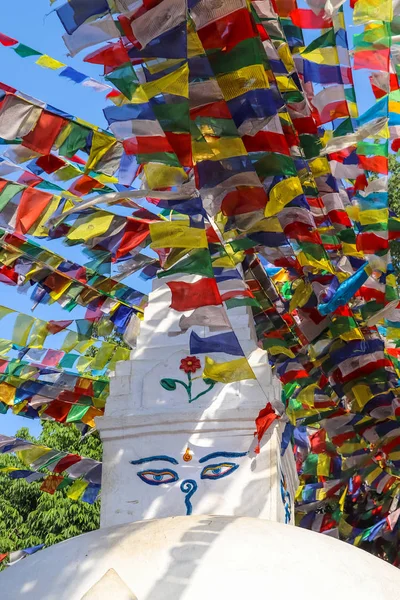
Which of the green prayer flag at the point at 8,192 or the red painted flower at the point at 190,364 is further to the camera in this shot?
the red painted flower at the point at 190,364

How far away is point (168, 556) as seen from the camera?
10.7ft

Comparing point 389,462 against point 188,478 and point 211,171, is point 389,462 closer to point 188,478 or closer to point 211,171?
point 188,478

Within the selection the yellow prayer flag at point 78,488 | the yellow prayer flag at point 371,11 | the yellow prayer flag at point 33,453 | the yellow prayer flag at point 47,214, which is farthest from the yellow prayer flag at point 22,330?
the yellow prayer flag at point 371,11

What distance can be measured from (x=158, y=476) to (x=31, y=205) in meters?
1.72

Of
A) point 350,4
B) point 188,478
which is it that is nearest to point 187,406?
point 188,478

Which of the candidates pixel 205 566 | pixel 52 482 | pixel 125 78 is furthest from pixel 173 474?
pixel 52 482

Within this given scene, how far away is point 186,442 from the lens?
477 cm

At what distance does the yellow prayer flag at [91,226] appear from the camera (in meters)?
4.64

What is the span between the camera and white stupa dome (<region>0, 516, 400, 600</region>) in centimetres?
306

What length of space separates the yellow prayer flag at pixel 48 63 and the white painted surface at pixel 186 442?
64.9 inches

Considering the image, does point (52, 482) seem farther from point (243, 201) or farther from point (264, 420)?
point (243, 201)

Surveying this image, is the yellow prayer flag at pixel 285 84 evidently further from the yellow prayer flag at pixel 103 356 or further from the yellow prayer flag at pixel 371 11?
the yellow prayer flag at pixel 103 356

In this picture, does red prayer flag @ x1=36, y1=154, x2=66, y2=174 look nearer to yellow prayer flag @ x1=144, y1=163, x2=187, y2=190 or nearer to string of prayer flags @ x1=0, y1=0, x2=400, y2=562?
string of prayer flags @ x1=0, y1=0, x2=400, y2=562

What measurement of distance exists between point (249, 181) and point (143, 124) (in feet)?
1.85
